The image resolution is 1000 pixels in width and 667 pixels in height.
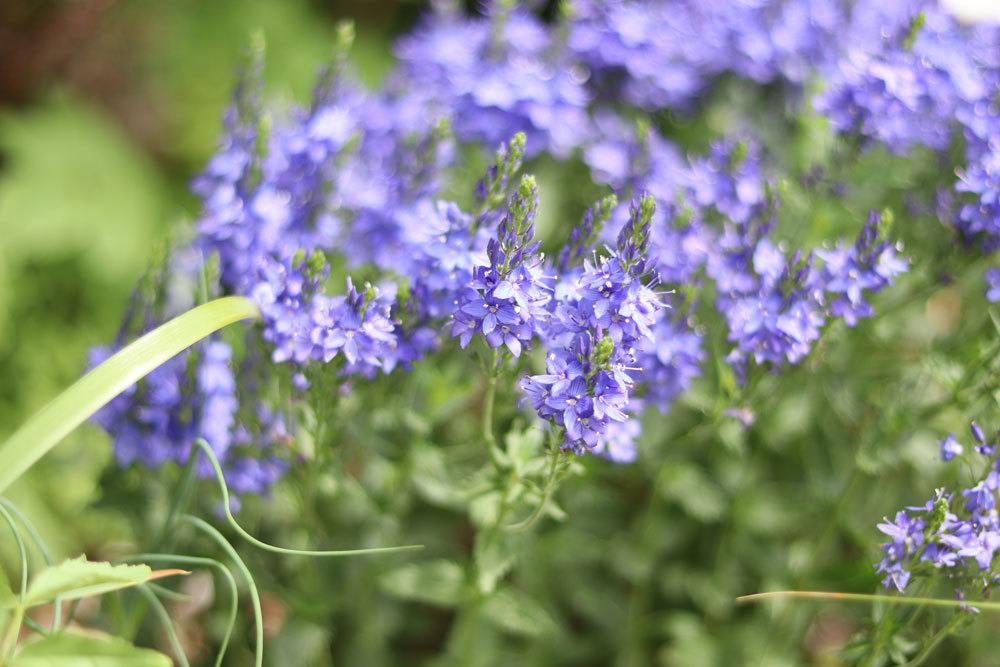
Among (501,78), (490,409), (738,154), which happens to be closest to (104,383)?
(490,409)

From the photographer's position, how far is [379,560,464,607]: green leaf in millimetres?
2592

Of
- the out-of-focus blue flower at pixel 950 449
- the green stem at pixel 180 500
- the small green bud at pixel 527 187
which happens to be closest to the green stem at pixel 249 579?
the green stem at pixel 180 500

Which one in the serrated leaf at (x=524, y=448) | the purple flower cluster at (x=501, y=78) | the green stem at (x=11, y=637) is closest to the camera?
the green stem at (x=11, y=637)

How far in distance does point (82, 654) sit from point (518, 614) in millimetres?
1245

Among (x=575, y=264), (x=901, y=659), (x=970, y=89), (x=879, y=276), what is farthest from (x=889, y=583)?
(x=970, y=89)

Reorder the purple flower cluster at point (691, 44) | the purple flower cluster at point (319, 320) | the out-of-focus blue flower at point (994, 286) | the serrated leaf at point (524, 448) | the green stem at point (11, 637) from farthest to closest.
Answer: the purple flower cluster at point (691, 44) < the out-of-focus blue flower at point (994, 286) < the serrated leaf at point (524, 448) < the purple flower cluster at point (319, 320) < the green stem at point (11, 637)

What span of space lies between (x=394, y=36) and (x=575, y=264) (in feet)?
15.4

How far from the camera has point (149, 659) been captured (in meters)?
1.65

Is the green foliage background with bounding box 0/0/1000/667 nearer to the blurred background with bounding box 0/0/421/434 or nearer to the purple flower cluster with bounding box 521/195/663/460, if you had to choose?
the blurred background with bounding box 0/0/421/434

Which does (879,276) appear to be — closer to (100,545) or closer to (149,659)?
(149,659)

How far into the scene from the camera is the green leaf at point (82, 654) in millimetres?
1628

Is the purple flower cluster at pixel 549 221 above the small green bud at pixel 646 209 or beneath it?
beneath

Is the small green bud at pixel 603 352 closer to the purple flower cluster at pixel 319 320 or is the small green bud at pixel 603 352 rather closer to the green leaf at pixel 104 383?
the purple flower cluster at pixel 319 320

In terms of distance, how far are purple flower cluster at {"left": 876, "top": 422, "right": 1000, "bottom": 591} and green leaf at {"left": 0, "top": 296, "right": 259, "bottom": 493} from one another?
150 cm
